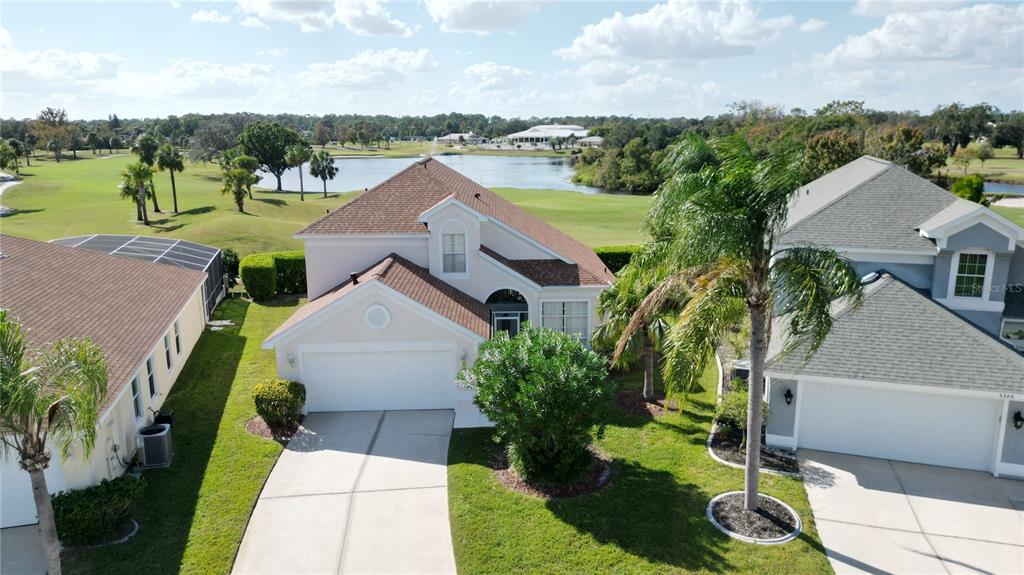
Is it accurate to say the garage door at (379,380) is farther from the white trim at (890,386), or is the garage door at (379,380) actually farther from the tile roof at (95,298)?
the white trim at (890,386)

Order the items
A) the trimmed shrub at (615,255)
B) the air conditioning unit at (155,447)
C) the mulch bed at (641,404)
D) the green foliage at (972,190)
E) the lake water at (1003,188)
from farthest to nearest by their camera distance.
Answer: the lake water at (1003,188) → the green foliage at (972,190) → the trimmed shrub at (615,255) → the mulch bed at (641,404) → the air conditioning unit at (155,447)

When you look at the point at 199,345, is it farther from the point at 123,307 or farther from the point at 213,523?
the point at 213,523

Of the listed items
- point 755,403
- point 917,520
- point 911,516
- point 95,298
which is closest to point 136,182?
point 95,298

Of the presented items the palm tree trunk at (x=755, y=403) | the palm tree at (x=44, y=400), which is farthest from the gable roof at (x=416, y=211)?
the palm tree at (x=44, y=400)

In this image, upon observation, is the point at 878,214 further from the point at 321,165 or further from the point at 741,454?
the point at 321,165

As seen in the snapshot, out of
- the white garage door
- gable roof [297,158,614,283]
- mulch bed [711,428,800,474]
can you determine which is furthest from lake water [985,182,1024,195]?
the white garage door
